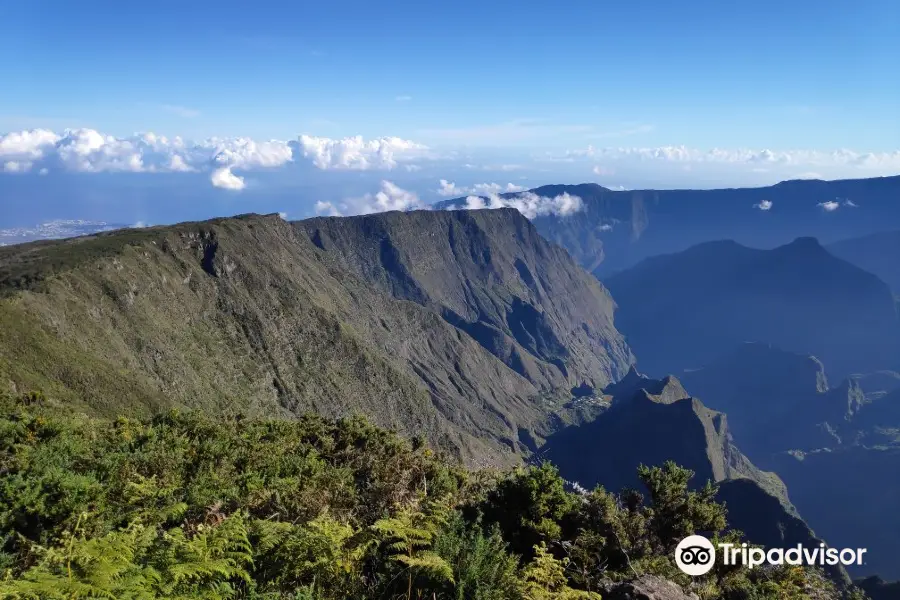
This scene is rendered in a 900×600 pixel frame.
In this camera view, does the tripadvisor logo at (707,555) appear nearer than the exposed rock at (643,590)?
No

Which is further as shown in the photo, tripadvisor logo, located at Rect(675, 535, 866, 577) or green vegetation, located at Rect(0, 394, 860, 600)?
tripadvisor logo, located at Rect(675, 535, 866, 577)

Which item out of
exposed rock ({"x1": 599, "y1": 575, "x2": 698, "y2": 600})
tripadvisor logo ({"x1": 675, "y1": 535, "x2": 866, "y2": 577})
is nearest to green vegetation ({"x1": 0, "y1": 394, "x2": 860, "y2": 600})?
tripadvisor logo ({"x1": 675, "y1": 535, "x2": 866, "y2": 577})

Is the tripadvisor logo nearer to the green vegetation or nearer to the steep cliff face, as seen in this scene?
the green vegetation

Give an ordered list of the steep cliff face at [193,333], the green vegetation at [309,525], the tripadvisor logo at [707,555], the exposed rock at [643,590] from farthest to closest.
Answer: the steep cliff face at [193,333], the tripadvisor logo at [707,555], the exposed rock at [643,590], the green vegetation at [309,525]

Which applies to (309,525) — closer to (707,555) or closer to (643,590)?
(643,590)

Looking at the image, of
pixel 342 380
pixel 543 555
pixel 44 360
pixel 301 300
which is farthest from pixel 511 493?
pixel 301 300

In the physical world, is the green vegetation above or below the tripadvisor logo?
above

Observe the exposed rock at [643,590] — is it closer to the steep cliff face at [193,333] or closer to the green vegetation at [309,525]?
the green vegetation at [309,525]

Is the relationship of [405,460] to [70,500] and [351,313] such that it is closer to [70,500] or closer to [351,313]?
[70,500]

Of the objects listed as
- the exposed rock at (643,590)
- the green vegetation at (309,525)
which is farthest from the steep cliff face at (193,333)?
the exposed rock at (643,590)
